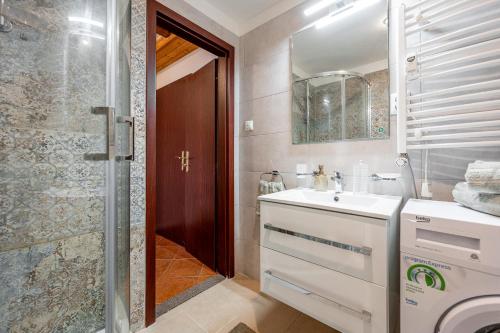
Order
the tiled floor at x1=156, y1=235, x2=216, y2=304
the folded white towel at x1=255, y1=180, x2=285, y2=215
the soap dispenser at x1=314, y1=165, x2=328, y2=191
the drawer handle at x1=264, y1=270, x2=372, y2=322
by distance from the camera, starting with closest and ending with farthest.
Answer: the drawer handle at x1=264, y1=270, x2=372, y2=322
the soap dispenser at x1=314, y1=165, x2=328, y2=191
the folded white towel at x1=255, y1=180, x2=285, y2=215
the tiled floor at x1=156, y1=235, x2=216, y2=304

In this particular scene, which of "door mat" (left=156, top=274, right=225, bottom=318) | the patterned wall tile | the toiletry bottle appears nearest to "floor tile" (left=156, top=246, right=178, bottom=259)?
"door mat" (left=156, top=274, right=225, bottom=318)

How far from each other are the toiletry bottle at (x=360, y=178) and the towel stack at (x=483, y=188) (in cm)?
45

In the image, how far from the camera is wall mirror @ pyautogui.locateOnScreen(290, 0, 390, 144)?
1.27 m

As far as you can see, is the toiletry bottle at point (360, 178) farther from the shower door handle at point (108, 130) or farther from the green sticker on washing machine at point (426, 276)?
the shower door handle at point (108, 130)

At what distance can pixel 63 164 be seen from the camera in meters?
1.06

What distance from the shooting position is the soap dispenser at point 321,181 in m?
1.41

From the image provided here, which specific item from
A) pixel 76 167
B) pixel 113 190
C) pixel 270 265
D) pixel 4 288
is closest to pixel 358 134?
pixel 270 265

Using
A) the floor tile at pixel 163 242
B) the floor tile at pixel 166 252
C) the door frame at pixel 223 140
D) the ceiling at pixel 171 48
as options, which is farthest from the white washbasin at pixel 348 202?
the ceiling at pixel 171 48

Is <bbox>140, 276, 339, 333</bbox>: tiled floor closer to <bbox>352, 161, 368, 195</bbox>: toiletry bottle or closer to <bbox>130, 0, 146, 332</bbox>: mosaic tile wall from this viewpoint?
<bbox>130, 0, 146, 332</bbox>: mosaic tile wall

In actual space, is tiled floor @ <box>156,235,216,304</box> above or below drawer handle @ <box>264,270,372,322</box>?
below

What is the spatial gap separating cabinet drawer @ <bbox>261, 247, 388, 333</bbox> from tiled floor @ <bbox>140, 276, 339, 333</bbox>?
0.37 metres

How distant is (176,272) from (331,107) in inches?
78.5

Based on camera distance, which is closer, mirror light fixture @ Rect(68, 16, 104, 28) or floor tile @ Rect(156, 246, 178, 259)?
mirror light fixture @ Rect(68, 16, 104, 28)

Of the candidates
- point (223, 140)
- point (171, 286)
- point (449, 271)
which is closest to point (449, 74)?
point (449, 271)
